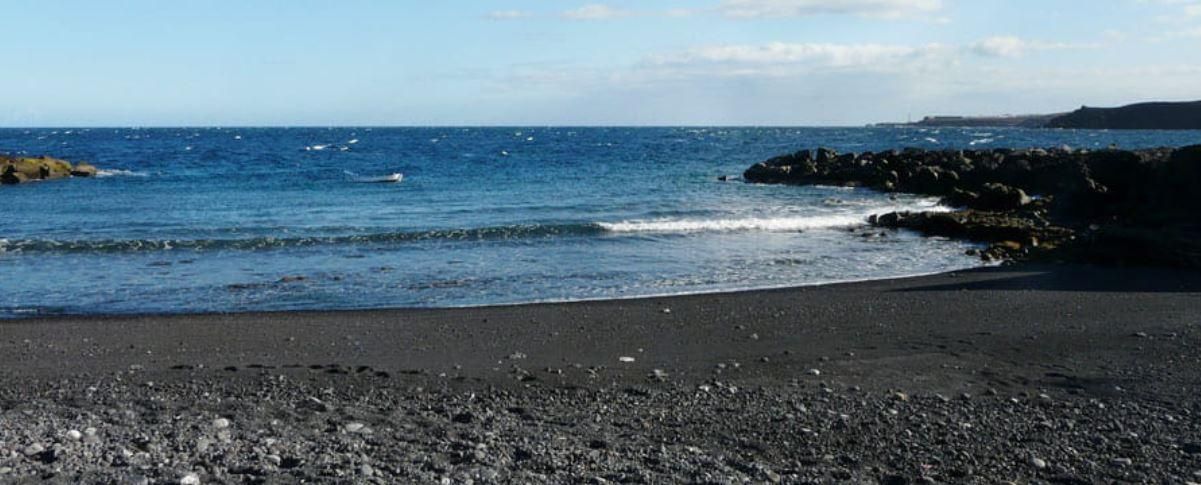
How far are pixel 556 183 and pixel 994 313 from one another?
30772 mm

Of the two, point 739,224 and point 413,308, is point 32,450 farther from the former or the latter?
point 739,224

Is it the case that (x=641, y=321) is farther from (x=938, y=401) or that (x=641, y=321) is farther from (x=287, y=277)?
(x=287, y=277)

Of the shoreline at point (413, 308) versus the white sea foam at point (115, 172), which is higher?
the shoreline at point (413, 308)

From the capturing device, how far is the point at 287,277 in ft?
55.6

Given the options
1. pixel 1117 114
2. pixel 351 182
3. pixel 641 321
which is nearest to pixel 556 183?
pixel 351 182

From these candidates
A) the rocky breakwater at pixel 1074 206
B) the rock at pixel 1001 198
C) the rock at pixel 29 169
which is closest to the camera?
the rocky breakwater at pixel 1074 206

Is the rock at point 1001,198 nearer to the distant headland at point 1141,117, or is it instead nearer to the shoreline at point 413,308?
the shoreline at point 413,308

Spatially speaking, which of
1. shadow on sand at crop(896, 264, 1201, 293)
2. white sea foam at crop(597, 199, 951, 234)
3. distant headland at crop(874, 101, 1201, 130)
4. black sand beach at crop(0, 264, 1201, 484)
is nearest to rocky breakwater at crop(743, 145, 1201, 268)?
shadow on sand at crop(896, 264, 1201, 293)

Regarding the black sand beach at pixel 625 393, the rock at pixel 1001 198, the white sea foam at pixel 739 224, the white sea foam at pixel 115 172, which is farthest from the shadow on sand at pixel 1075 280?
the white sea foam at pixel 115 172

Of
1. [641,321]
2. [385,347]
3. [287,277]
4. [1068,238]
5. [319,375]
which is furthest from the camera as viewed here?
[1068,238]

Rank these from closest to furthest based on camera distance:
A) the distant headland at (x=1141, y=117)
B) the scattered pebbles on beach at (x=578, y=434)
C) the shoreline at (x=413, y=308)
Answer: the scattered pebbles on beach at (x=578, y=434), the shoreline at (x=413, y=308), the distant headland at (x=1141, y=117)

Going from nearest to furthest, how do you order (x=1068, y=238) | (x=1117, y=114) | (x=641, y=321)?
1. (x=641, y=321)
2. (x=1068, y=238)
3. (x=1117, y=114)

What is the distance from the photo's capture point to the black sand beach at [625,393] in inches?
264

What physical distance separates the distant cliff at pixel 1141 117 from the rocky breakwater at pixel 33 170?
5618 inches
